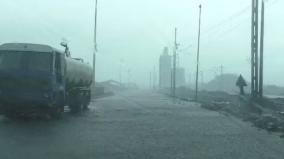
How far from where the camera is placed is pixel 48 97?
73.4ft

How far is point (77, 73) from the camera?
29.7 metres

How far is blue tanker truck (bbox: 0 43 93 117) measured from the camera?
73.4 ft

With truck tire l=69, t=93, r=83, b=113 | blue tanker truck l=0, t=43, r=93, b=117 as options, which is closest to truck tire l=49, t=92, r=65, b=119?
blue tanker truck l=0, t=43, r=93, b=117

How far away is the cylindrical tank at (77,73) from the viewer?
27.0m

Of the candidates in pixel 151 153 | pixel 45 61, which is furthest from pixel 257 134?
pixel 45 61

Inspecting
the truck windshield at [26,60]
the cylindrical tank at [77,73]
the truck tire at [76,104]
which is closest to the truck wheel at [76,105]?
the truck tire at [76,104]

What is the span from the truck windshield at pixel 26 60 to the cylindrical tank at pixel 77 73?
3136 millimetres

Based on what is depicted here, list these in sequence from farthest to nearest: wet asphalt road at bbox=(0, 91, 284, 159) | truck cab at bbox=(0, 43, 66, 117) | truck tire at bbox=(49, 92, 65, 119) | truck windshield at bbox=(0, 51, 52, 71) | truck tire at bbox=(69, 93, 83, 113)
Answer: truck tire at bbox=(69, 93, 83, 113), truck tire at bbox=(49, 92, 65, 119), truck windshield at bbox=(0, 51, 52, 71), truck cab at bbox=(0, 43, 66, 117), wet asphalt road at bbox=(0, 91, 284, 159)

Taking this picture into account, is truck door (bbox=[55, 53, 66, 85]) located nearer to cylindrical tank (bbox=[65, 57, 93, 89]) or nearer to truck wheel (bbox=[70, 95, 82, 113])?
cylindrical tank (bbox=[65, 57, 93, 89])

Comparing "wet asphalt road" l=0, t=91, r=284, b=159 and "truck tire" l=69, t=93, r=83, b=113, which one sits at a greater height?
"truck tire" l=69, t=93, r=83, b=113

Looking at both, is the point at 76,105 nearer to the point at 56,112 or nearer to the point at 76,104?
the point at 76,104

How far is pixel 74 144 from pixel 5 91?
8380 millimetres

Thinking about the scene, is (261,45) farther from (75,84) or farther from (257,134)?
(257,134)

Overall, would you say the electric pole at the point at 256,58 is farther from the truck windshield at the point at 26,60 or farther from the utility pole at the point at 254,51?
Result: the truck windshield at the point at 26,60
